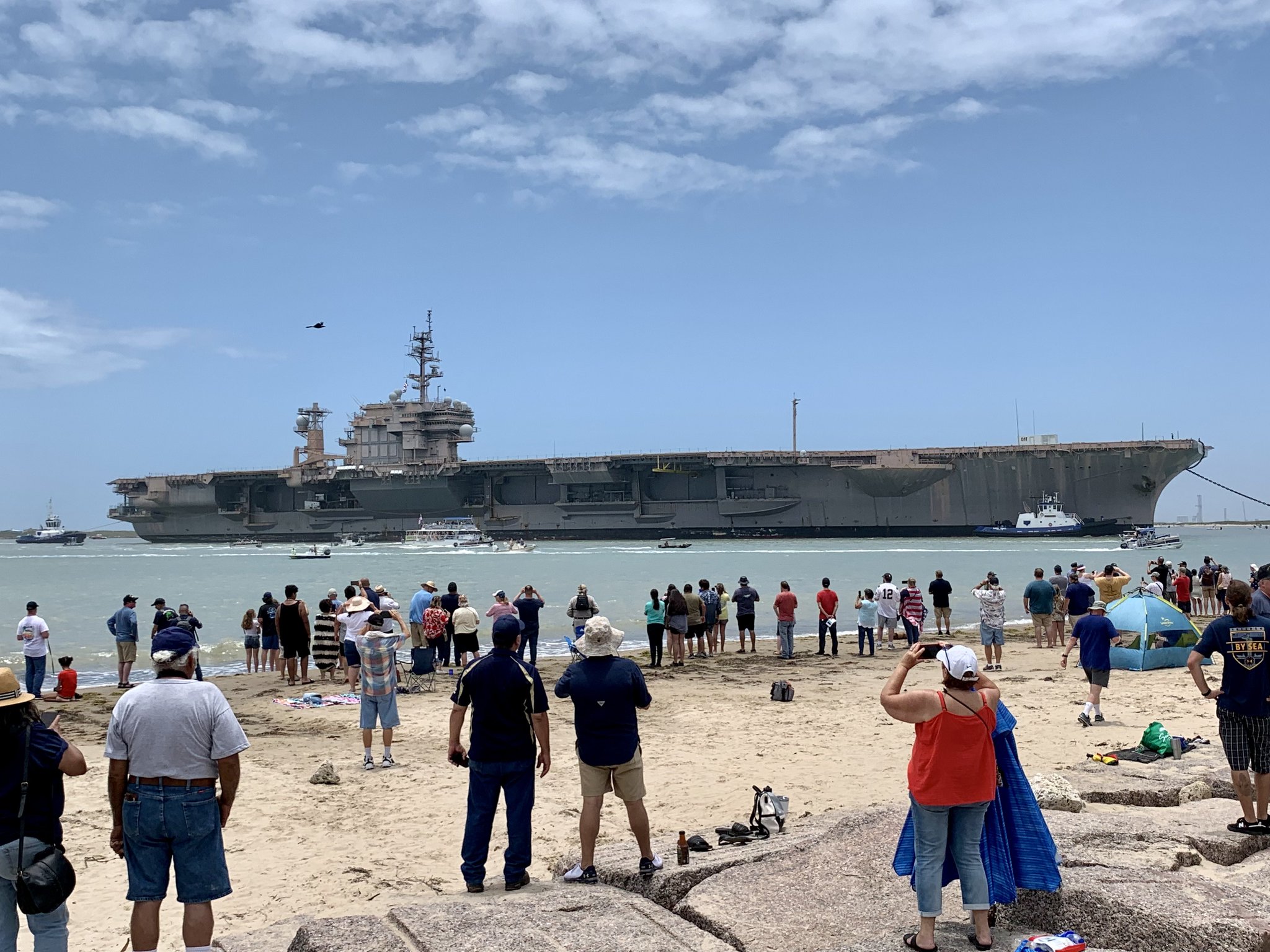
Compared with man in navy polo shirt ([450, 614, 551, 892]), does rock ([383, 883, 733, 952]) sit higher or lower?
lower

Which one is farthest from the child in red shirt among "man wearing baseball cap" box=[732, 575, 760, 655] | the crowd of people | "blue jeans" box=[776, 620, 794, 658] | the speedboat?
the speedboat

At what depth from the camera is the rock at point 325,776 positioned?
23.2 feet

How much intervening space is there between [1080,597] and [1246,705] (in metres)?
7.10

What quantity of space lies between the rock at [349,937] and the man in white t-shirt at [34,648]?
30.8 feet

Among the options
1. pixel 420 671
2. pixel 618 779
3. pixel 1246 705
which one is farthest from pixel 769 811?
pixel 420 671

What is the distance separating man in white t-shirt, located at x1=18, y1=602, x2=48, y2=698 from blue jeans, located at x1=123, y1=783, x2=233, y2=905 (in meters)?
9.21

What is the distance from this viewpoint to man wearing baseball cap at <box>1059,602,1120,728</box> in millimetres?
8336

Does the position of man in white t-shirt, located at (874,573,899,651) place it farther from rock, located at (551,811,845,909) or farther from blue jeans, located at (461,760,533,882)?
blue jeans, located at (461,760,533,882)

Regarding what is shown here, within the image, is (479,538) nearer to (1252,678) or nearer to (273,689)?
(273,689)

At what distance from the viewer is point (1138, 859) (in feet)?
13.4

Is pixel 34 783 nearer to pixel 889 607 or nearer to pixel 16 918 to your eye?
pixel 16 918

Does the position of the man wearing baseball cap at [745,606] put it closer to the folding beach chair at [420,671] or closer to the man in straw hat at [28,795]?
the folding beach chair at [420,671]

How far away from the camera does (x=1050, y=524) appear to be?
161ft

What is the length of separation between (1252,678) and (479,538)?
53.5 m
